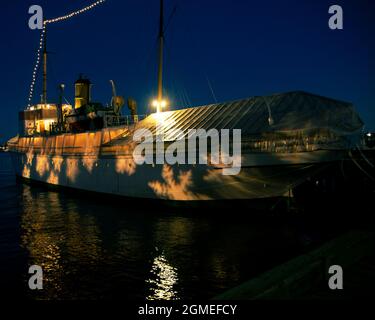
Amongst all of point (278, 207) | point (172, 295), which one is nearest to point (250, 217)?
point (278, 207)

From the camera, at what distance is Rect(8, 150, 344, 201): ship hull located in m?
18.8

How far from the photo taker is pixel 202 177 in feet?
67.9

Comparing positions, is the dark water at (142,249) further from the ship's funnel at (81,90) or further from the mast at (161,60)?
the ship's funnel at (81,90)

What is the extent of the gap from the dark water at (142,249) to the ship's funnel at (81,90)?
20719mm

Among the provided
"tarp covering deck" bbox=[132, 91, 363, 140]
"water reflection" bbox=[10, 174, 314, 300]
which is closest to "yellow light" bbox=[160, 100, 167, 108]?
"tarp covering deck" bbox=[132, 91, 363, 140]

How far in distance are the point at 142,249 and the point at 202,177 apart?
271 inches

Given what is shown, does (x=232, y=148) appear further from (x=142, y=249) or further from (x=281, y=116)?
(x=142, y=249)

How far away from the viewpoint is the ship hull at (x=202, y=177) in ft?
61.8

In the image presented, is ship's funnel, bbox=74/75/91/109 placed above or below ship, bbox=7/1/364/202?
above

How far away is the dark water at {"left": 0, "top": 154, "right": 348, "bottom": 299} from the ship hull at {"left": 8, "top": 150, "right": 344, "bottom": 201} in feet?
4.05
